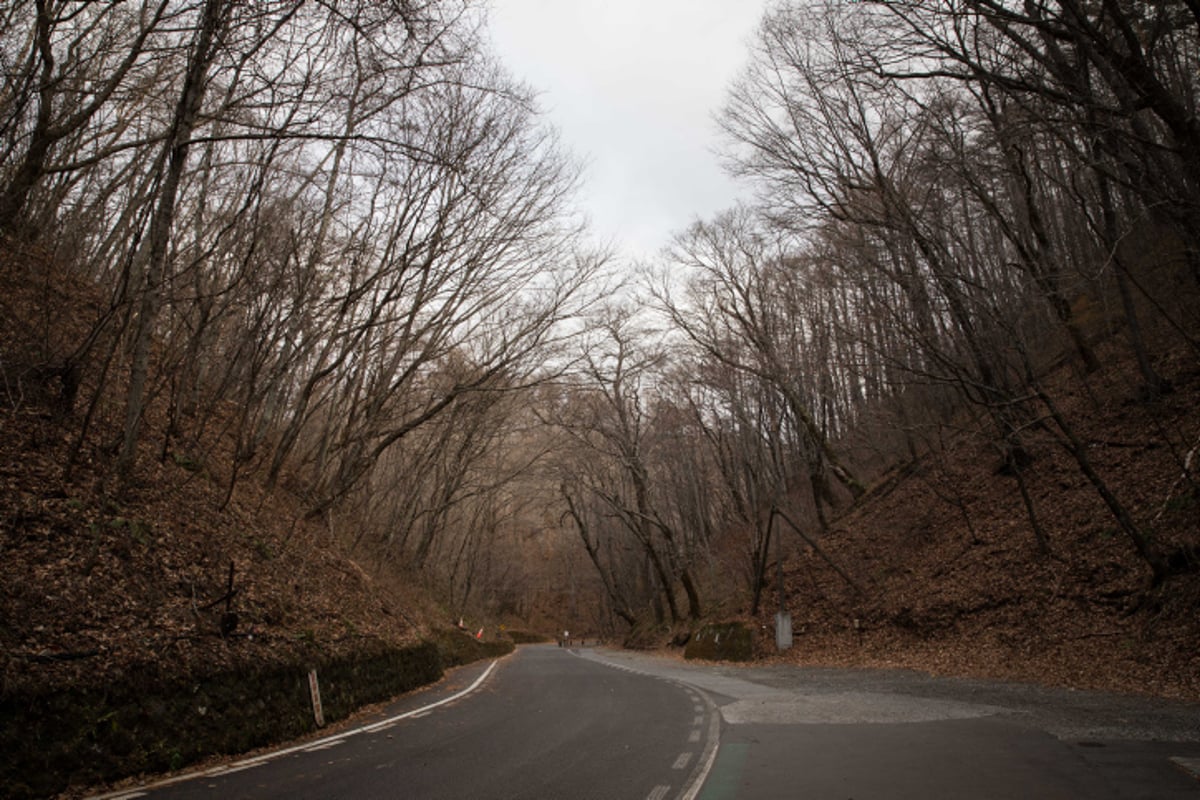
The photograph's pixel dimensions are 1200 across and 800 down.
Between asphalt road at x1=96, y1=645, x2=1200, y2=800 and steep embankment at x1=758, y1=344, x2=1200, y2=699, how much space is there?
1.96 metres

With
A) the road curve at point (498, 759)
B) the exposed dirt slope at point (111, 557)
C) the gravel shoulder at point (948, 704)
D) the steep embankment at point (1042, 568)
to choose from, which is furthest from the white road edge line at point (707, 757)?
the steep embankment at point (1042, 568)

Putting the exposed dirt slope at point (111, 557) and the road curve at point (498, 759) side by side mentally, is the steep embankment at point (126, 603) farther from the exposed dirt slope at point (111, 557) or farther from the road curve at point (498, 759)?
the road curve at point (498, 759)

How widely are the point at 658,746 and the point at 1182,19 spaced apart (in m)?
10.0

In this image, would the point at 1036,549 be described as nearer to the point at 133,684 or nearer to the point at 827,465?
the point at 827,465

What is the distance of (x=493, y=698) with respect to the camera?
12852mm

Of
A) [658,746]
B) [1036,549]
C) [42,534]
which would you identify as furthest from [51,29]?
[1036,549]

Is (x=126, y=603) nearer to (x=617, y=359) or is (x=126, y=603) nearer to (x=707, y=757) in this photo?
(x=707, y=757)

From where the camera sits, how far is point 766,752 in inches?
274

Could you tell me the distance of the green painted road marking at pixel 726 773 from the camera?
17.7ft

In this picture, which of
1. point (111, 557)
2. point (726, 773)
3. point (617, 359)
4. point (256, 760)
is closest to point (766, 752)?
point (726, 773)

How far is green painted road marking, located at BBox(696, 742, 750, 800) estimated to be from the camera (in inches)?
213

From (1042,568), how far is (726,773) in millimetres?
11948

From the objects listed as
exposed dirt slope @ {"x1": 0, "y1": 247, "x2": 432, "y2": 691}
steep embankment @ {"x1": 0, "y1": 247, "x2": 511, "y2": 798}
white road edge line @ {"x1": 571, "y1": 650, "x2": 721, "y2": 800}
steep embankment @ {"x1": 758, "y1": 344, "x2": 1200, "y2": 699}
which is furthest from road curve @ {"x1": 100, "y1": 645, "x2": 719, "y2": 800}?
steep embankment @ {"x1": 758, "y1": 344, "x2": 1200, "y2": 699}

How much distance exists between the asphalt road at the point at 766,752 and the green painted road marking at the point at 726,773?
17 millimetres
